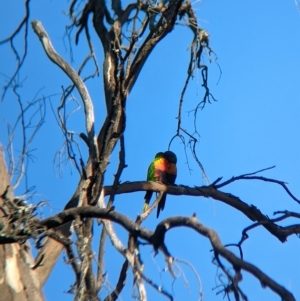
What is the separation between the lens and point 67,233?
2852mm

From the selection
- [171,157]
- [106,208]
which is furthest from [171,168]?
[106,208]

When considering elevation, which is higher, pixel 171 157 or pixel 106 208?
pixel 171 157

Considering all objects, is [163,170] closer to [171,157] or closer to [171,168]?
[171,168]

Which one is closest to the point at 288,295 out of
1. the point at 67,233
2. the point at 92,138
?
the point at 67,233

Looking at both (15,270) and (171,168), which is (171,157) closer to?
(171,168)

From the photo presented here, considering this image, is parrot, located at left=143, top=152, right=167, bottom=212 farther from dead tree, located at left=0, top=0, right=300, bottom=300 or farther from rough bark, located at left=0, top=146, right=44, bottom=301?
rough bark, located at left=0, top=146, right=44, bottom=301

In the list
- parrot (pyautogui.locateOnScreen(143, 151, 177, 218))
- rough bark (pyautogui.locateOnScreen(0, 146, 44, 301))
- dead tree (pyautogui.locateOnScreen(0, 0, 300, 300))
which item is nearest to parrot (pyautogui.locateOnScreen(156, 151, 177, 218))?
parrot (pyautogui.locateOnScreen(143, 151, 177, 218))

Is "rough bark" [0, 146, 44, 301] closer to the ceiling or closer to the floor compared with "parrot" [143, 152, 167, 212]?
closer to the floor

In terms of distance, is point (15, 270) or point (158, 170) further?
point (158, 170)

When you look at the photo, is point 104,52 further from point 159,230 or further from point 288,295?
point 288,295

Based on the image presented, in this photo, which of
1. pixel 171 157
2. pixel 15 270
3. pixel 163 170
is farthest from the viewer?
pixel 171 157

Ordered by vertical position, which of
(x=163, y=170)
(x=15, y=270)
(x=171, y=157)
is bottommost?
(x=15, y=270)

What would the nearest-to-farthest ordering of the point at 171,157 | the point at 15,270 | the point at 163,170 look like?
1. the point at 15,270
2. the point at 163,170
3. the point at 171,157

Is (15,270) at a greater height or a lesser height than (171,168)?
lesser
